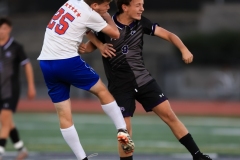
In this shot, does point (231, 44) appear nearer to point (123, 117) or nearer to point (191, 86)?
point (191, 86)

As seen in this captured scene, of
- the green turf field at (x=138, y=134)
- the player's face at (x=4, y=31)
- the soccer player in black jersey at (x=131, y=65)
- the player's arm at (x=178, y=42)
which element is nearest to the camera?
the player's arm at (x=178, y=42)

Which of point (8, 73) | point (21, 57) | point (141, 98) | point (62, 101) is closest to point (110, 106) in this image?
point (62, 101)

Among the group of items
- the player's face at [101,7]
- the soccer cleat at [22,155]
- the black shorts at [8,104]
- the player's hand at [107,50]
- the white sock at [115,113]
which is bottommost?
the soccer cleat at [22,155]

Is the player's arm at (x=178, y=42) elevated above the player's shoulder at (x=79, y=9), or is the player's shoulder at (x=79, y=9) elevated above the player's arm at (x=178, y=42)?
the player's shoulder at (x=79, y=9)

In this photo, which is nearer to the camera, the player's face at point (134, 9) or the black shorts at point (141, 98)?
the player's face at point (134, 9)

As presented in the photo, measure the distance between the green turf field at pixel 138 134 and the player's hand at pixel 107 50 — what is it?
4490 mm

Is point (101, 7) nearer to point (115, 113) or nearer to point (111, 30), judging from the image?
point (111, 30)

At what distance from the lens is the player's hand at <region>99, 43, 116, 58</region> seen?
28.0 feet

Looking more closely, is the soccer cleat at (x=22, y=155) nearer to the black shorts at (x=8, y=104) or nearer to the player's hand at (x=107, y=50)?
the black shorts at (x=8, y=104)

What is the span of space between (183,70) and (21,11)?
9044mm

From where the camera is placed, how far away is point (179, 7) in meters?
32.0

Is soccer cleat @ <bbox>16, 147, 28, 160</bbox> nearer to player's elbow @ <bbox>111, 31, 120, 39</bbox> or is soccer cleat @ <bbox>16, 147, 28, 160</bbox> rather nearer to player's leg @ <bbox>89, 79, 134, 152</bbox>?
player's leg @ <bbox>89, 79, 134, 152</bbox>

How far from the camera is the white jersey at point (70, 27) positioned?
26.6ft

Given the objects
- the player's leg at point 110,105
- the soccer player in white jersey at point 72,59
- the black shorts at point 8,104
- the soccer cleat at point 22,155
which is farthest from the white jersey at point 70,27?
the soccer cleat at point 22,155
